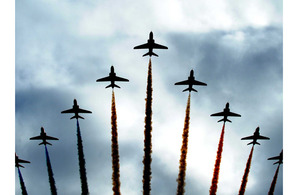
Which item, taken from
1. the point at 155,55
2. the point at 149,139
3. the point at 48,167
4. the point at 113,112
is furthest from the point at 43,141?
the point at 155,55

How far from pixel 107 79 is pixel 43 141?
81.8 ft

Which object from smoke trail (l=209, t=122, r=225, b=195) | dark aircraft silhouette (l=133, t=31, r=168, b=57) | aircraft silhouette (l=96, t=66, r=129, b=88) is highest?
dark aircraft silhouette (l=133, t=31, r=168, b=57)

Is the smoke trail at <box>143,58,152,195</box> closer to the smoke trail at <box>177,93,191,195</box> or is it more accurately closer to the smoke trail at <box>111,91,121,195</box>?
the smoke trail at <box>111,91,121,195</box>

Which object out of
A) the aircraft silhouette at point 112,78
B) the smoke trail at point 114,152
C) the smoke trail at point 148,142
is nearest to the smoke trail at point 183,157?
the smoke trail at point 148,142

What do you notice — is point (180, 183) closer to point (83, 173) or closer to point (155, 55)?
point (83, 173)

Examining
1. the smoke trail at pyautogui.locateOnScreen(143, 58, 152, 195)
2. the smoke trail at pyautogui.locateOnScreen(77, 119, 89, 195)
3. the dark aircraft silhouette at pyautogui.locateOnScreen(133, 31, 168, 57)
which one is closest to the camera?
the dark aircraft silhouette at pyautogui.locateOnScreen(133, 31, 168, 57)

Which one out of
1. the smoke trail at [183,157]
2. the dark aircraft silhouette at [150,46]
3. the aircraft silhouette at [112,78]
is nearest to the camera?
the dark aircraft silhouette at [150,46]

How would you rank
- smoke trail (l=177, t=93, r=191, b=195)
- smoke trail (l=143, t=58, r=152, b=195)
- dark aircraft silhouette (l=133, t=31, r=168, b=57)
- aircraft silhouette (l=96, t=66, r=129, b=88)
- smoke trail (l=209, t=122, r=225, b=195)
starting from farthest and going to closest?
aircraft silhouette (l=96, t=66, r=129, b=88) < smoke trail (l=177, t=93, r=191, b=195) < smoke trail (l=143, t=58, r=152, b=195) < dark aircraft silhouette (l=133, t=31, r=168, b=57) < smoke trail (l=209, t=122, r=225, b=195)

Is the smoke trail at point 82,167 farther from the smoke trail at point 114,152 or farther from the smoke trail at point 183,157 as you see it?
the smoke trail at point 183,157

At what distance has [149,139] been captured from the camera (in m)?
83.5

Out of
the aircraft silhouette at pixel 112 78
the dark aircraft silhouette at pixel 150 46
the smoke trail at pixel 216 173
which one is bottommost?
the smoke trail at pixel 216 173

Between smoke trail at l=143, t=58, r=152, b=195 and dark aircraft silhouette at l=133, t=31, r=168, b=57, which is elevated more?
dark aircraft silhouette at l=133, t=31, r=168, b=57

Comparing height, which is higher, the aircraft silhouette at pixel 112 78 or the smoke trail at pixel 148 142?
the aircraft silhouette at pixel 112 78

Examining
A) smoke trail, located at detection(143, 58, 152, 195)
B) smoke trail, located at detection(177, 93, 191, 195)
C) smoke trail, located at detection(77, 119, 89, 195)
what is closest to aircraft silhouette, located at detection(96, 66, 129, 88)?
smoke trail, located at detection(143, 58, 152, 195)
